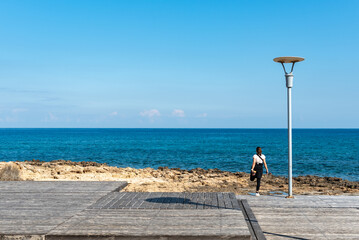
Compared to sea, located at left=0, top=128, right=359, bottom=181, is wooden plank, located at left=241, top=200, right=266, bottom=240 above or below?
above

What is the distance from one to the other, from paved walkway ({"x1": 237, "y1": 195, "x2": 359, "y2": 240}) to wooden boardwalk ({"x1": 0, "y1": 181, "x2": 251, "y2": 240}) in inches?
29.8

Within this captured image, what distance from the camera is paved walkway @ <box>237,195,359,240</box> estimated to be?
7086 mm

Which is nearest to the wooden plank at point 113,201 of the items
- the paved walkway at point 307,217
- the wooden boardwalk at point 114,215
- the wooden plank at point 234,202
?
the wooden boardwalk at point 114,215

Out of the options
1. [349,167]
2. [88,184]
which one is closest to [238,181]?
[88,184]

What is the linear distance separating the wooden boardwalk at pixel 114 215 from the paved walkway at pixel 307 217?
756 millimetres

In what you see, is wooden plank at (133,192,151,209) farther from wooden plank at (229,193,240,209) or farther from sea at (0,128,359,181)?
sea at (0,128,359,181)

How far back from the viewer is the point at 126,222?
7004 millimetres

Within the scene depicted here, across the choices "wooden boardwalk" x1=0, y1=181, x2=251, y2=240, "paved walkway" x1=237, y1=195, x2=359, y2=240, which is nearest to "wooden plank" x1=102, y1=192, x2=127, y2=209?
"wooden boardwalk" x1=0, y1=181, x2=251, y2=240

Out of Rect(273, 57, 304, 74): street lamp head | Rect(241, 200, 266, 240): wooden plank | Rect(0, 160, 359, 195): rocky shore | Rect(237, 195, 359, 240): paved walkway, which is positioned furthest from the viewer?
Rect(0, 160, 359, 195): rocky shore

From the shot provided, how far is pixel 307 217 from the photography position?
27.4 feet

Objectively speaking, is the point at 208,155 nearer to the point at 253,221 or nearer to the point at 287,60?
the point at 287,60

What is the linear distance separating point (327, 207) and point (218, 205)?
302 centimetres

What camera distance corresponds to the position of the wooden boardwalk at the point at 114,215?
20.6 feet

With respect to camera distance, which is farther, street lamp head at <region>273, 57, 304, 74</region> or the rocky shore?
the rocky shore
